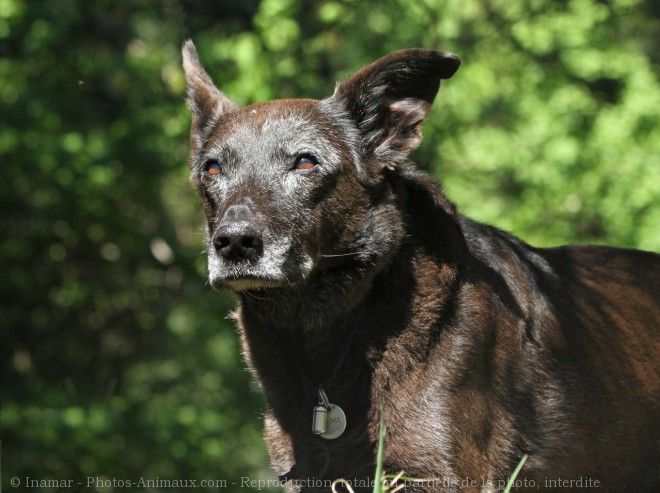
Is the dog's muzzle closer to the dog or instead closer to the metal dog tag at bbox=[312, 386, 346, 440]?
the dog

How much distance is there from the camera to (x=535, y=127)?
1189 cm

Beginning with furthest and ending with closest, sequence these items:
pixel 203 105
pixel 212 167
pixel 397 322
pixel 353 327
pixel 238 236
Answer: pixel 203 105 → pixel 212 167 → pixel 353 327 → pixel 397 322 → pixel 238 236

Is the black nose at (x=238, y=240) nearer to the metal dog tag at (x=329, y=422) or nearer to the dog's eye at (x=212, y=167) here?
the dog's eye at (x=212, y=167)

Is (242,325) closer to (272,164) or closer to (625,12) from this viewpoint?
(272,164)

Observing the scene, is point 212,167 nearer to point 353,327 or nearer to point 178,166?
point 353,327

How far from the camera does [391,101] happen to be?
16.4ft

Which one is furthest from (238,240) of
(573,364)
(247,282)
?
(573,364)

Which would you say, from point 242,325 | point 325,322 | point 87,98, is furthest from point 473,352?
point 87,98

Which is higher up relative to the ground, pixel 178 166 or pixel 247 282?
pixel 247 282

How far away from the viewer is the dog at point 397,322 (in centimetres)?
450

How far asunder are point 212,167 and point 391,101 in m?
0.87

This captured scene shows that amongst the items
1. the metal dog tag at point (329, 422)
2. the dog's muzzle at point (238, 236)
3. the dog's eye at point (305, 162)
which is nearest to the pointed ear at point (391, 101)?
the dog's eye at point (305, 162)

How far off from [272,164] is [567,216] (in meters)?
8.03

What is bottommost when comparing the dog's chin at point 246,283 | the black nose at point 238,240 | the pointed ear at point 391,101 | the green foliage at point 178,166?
the green foliage at point 178,166
